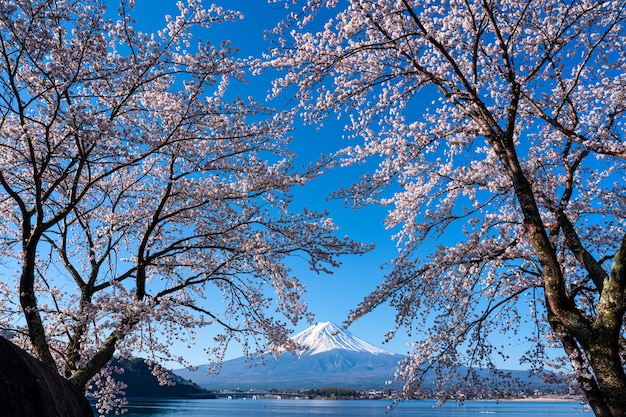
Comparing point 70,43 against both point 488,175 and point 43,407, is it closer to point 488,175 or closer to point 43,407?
point 43,407

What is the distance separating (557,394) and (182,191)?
22.4 ft

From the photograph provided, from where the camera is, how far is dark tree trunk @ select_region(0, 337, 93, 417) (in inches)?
133

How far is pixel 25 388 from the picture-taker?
3580 millimetres

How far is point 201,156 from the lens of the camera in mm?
7395

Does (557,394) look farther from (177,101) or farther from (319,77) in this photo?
(177,101)

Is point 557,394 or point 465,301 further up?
point 465,301

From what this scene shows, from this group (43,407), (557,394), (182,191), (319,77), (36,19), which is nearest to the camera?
(43,407)

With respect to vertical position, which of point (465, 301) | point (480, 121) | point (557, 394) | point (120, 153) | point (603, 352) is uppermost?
point (480, 121)

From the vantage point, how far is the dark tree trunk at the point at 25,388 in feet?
11.1

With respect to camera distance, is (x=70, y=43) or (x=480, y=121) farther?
(x=480, y=121)

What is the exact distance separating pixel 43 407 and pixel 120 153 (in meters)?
2.86

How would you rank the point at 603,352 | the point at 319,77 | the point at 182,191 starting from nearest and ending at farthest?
the point at 603,352
the point at 319,77
the point at 182,191

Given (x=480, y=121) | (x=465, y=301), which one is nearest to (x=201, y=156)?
(x=480, y=121)

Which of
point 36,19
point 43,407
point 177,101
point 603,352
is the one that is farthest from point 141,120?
point 603,352
